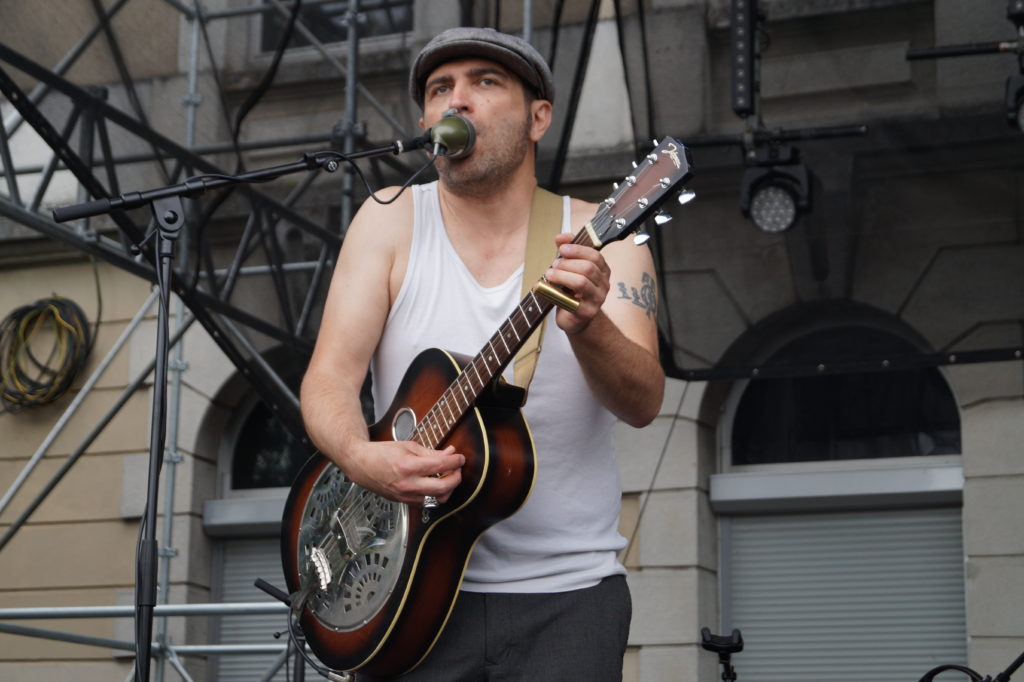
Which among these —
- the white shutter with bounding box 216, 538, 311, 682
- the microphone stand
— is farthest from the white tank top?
the white shutter with bounding box 216, 538, 311, 682

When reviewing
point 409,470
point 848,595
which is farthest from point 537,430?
point 848,595

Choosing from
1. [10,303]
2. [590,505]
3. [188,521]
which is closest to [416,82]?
[590,505]

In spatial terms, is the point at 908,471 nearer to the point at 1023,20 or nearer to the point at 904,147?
the point at 904,147

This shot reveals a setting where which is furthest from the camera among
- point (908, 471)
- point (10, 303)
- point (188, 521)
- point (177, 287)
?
point (10, 303)

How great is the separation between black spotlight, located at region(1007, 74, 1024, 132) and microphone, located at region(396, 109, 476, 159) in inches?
103

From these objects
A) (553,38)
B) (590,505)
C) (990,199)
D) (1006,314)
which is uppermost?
(553,38)

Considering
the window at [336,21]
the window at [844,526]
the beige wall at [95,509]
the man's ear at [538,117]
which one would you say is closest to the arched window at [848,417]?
the window at [844,526]

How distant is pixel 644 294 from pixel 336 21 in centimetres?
357

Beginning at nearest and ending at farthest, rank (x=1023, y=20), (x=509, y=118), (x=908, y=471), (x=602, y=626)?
(x=602, y=626) → (x=509, y=118) → (x=1023, y=20) → (x=908, y=471)

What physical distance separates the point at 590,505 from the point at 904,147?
9.48ft

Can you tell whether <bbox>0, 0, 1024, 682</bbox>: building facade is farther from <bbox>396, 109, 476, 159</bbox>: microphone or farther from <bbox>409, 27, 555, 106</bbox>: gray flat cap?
<bbox>396, 109, 476, 159</bbox>: microphone

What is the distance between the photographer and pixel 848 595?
6.50m

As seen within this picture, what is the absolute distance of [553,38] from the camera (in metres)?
5.27

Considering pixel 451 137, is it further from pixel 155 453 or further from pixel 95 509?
pixel 95 509
